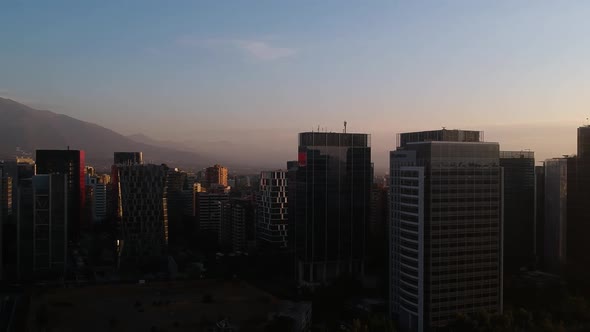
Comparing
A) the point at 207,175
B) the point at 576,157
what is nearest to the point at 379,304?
the point at 576,157

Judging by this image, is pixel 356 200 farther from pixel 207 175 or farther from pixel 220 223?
pixel 207 175

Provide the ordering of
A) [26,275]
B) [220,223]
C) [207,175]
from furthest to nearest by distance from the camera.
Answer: [207,175]
[220,223]
[26,275]

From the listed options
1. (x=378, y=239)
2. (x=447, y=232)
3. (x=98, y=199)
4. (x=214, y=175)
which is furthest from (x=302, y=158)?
(x=214, y=175)

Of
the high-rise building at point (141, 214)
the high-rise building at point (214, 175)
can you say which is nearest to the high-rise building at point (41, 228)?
the high-rise building at point (141, 214)

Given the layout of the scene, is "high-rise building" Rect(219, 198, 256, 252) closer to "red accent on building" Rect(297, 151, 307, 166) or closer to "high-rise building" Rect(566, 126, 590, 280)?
"red accent on building" Rect(297, 151, 307, 166)

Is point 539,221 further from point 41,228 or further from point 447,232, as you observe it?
point 41,228

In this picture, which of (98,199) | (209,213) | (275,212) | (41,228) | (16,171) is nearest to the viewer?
(41,228)

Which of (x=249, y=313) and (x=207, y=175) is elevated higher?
(x=207, y=175)

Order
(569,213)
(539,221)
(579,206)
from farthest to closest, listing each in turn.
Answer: (539,221), (569,213), (579,206)
